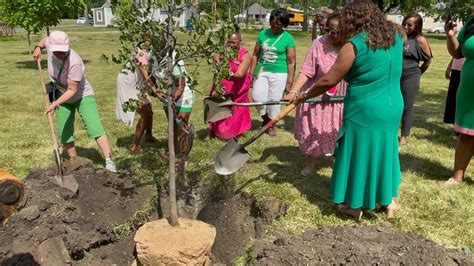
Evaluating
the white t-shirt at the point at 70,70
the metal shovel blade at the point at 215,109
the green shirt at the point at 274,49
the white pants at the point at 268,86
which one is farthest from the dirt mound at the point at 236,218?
the green shirt at the point at 274,49

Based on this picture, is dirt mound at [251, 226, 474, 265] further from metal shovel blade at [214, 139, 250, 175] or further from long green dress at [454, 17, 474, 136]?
long green dress at [454, 17, 474, 136]

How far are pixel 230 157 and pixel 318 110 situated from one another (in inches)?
47.8

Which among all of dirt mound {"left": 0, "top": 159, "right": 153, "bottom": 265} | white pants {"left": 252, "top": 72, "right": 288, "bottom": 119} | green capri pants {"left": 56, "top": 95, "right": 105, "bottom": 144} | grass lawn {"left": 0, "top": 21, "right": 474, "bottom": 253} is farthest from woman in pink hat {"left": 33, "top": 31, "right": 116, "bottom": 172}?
white pants {"left": 252, "top": 72, "right": 288, "bottom": 119}

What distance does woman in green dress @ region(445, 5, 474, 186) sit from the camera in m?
4.21

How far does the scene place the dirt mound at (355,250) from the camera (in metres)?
3.05

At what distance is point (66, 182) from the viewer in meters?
4.23

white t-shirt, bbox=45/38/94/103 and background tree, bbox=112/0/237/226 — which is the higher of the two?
background tree, bbox=112/0/237/226

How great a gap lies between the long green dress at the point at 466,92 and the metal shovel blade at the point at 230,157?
2.20 meters

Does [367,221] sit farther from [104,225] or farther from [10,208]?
[10,208]

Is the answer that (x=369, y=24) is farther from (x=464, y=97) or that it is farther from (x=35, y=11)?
(x=35, y=11)

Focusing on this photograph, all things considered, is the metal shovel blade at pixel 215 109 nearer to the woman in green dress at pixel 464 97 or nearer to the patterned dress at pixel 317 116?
the patterned dress at pixel 317 116

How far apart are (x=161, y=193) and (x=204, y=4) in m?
2.09

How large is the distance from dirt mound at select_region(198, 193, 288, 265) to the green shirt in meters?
2.30

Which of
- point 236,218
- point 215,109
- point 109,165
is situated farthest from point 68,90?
point 236,218
